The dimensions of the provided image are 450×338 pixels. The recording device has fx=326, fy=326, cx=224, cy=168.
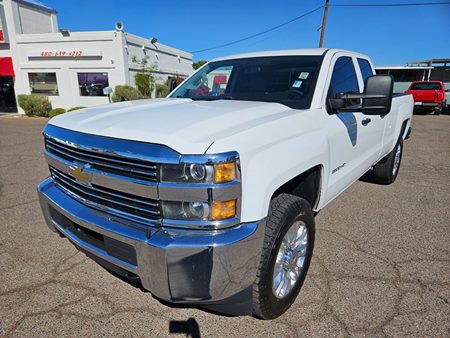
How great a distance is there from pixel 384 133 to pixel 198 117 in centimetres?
312

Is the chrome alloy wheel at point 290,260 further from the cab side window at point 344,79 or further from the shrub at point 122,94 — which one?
the shrub at point 122,94

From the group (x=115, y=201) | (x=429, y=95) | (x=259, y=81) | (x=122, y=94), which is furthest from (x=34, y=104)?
(x=429, y=95)

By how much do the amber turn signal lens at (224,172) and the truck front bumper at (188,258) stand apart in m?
0.28

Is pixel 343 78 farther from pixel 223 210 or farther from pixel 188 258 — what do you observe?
pixel 188 258

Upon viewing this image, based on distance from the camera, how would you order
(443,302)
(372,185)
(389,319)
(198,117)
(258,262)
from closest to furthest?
1. (258,262)
2. (198,117)
3. (389,319)
4. (443,302)
5. (372,185)

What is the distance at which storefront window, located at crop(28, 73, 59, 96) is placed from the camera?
63.8ft

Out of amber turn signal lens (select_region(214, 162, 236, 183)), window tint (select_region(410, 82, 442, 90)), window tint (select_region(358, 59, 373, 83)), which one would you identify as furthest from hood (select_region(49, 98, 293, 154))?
window tint (select_region(410, 82, 442, 90))

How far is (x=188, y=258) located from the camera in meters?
1.69

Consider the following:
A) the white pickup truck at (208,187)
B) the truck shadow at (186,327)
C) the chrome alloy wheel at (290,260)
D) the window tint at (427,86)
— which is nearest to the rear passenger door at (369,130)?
the white pickup truck at (208,187)

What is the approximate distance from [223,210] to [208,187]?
0.53ft

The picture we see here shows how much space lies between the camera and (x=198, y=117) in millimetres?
2131

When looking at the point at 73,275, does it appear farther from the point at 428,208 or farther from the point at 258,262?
the point at 428,208

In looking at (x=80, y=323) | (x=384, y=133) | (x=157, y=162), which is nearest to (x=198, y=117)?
(x=157, y=162)

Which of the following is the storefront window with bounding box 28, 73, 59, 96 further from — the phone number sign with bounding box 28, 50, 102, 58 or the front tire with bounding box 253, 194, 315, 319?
the front tire with bounding box 253, 194, 315, 319
